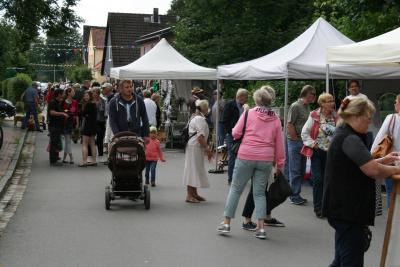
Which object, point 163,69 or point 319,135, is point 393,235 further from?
point 163,69

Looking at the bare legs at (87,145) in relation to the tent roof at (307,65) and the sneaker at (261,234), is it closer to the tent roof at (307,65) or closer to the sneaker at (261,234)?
the tent roof at (307,65)

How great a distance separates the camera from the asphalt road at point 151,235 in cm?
780

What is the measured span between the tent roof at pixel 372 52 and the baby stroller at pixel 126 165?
3231 mm

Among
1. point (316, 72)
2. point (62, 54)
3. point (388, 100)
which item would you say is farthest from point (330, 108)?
point (62, 54)

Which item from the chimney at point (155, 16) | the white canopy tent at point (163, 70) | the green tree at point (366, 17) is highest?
the chimney at point (155, 16)

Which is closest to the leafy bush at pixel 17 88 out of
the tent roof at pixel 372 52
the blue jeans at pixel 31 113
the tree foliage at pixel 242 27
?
the blue jeans at pixel 31 113

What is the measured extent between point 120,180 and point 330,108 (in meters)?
3.23

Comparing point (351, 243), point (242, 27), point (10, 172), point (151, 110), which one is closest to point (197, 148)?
point (10, 172)

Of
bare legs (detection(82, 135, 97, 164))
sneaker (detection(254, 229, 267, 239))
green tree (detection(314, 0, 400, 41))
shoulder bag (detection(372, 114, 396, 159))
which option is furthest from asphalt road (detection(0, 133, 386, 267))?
green tree (detection(314, 0, 400, 41))

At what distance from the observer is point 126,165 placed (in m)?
10.8

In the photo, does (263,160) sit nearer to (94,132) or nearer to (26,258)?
(26,258)

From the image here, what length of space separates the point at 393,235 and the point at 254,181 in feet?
10.6

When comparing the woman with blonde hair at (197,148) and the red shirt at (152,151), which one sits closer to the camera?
the woman with blonde hair at (197,148)

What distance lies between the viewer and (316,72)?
1291 cm
